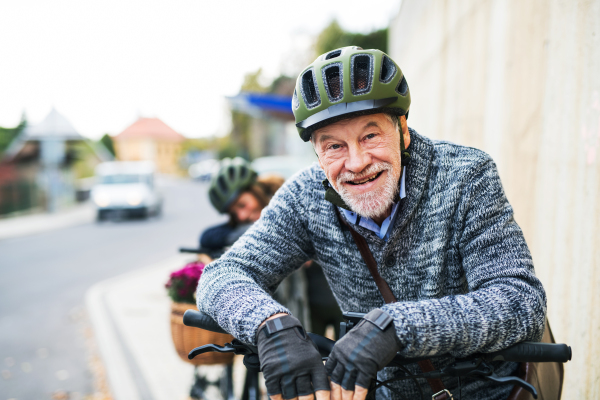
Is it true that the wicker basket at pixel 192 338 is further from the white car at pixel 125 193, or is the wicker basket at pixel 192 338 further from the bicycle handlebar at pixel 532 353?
the white car at pixel 125 193

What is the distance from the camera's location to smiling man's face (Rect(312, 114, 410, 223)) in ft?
5.40

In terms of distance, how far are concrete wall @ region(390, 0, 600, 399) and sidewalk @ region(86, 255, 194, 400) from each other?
2.78m

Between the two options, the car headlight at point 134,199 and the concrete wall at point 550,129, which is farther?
the car headlight at point 134,199

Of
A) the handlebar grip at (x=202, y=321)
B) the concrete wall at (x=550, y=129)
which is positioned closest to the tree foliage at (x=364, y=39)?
the concrete wall at (x=550, y=129)

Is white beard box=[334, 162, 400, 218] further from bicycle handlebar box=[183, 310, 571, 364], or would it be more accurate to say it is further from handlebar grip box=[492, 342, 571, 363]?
handlebar grip box=[492, 342, 571, 363]

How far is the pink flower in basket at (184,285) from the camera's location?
10.0 ft

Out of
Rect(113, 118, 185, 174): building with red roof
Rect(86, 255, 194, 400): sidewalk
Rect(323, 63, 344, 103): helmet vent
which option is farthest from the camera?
Rect(113, 118, 185, 174): building with red roof

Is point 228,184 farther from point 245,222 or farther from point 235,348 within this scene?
point 235,348

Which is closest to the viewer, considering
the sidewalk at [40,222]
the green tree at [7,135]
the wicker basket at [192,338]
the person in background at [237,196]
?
the wicker basket at [192,338]

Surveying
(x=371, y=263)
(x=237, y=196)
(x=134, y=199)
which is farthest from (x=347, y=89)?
(x=134, y=199)

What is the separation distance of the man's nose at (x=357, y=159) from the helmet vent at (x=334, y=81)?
0.18m

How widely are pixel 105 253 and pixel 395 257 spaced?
440 inches

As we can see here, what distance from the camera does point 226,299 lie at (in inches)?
64.1

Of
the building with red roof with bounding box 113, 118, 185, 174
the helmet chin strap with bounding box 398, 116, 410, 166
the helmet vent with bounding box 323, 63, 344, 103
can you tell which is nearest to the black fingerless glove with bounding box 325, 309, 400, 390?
the helmet chin strap with bounding box 398, 116, 410, 166
